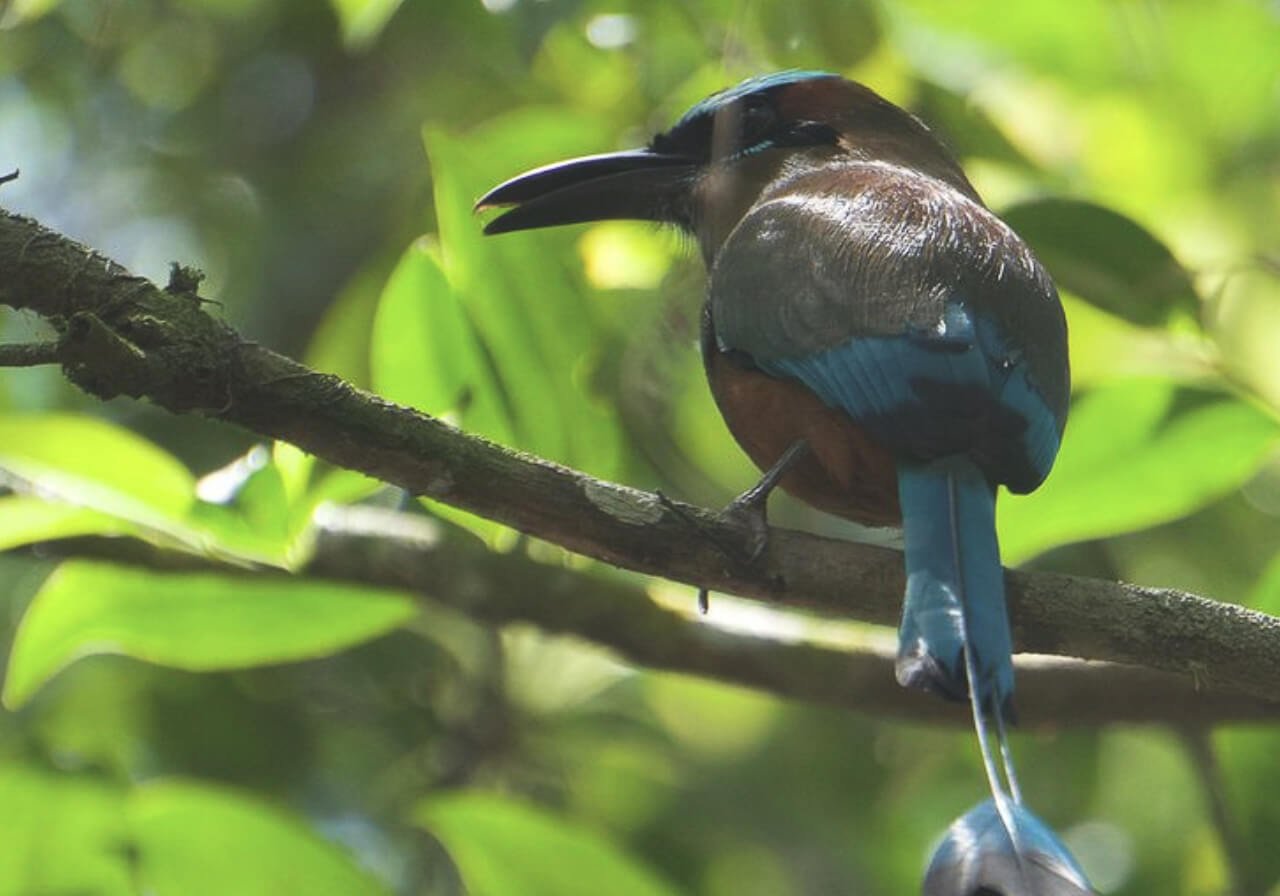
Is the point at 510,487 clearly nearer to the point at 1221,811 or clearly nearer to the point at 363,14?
the point at 363,14

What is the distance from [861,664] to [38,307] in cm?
171

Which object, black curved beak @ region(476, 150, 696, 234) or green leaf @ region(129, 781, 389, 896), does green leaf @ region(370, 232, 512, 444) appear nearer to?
black curved beak @ region(476, 150, 696, 234)

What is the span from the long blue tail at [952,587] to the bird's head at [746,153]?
1.06 meters

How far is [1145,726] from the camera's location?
336 centimetres

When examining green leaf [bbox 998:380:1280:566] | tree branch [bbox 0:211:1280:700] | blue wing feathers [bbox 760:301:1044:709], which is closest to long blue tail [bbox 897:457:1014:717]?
blue wing feathers [bbox 760:301:1044:709]

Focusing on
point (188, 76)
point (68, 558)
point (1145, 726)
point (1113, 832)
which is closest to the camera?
point (68, 558)

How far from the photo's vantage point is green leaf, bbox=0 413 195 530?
112 inches

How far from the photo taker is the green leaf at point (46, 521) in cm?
283

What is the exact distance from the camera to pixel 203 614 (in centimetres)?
310

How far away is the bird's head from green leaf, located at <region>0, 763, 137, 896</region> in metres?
1.33

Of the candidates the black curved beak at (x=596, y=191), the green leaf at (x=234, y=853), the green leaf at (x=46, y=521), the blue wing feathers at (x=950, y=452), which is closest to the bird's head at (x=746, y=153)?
the black curved beak at (x=596, y=191)

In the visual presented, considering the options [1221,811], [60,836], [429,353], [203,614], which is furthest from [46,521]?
[1221,811]

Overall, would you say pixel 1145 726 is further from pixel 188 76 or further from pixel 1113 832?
pixel 188 76

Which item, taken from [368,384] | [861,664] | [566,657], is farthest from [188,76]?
[861,664]
